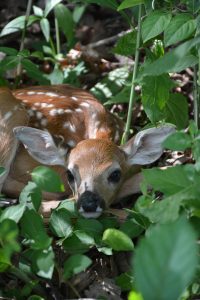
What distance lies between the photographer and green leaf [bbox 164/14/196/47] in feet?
12.5

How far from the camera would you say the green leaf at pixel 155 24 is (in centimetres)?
395

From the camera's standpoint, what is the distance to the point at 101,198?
14.8 ft

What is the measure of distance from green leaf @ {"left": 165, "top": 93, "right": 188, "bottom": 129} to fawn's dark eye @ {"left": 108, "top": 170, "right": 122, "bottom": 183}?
50 cm

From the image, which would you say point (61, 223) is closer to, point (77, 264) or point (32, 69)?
point (77, 264)

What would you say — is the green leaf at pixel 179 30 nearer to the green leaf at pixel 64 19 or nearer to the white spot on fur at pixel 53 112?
the white spot on fur at pixel 53 112

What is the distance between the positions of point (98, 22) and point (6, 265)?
4670mm

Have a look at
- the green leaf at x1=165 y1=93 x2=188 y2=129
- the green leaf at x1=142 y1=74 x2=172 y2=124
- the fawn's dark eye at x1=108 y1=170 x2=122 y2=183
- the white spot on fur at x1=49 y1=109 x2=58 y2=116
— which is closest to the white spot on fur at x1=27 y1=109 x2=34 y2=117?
the white spot on fur at x1=49 y1=109 x2=58 y2=116

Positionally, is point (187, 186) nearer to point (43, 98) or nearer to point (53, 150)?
point (53, 150)

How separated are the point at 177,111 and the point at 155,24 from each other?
1104mm

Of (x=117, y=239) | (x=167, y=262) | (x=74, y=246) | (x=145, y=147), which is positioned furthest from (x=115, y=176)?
(x=167, y=262)

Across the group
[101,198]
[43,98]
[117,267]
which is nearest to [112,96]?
[43,98]

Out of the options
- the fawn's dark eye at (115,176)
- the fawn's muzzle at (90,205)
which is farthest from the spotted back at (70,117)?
the fawn's muzzle at (90,205)

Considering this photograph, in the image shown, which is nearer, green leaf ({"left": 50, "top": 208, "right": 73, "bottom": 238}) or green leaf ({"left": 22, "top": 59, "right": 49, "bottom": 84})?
green leaf ({"left": 50, "top": 208, "right": 73, "bottom": 238})

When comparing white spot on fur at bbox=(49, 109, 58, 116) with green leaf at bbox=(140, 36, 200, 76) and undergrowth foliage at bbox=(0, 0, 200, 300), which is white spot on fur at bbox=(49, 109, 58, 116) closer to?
undergrowth foliage at bbox=(0, 0, 200, 300)
